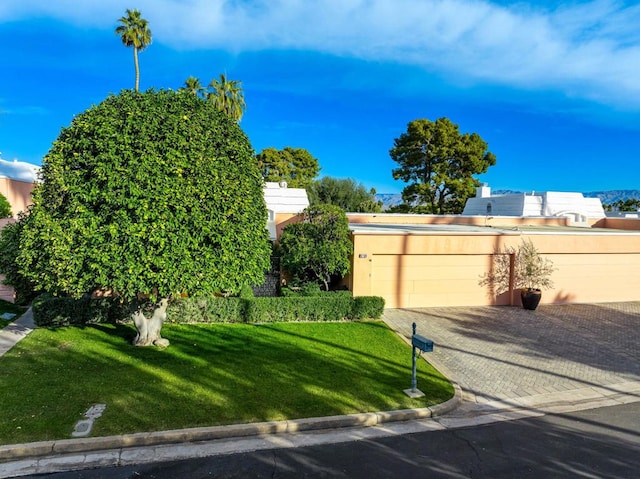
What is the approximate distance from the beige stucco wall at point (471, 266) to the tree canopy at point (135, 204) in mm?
6772

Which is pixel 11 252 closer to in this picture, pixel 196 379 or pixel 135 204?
pixel 135 204

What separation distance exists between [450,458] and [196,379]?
4.89m

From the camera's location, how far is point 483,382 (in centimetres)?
852

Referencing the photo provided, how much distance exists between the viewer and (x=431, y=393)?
7.66 metres

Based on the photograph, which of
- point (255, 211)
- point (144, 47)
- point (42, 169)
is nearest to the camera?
point (42, 169)

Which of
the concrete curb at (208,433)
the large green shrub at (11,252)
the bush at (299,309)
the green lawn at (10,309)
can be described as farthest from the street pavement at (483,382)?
the green lawn at (10,309)

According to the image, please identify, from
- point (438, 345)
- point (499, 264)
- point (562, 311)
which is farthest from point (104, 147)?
point (562, 311)

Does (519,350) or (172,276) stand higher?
(172,276)

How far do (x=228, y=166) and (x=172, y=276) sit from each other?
2.67 m

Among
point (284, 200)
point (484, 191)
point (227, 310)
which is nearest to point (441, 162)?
point (484, 191)

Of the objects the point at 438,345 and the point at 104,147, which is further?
the point at 438,345

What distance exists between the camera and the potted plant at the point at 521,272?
1508 centimetres

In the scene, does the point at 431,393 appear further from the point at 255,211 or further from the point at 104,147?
the point at 104,147

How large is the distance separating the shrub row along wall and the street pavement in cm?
165
